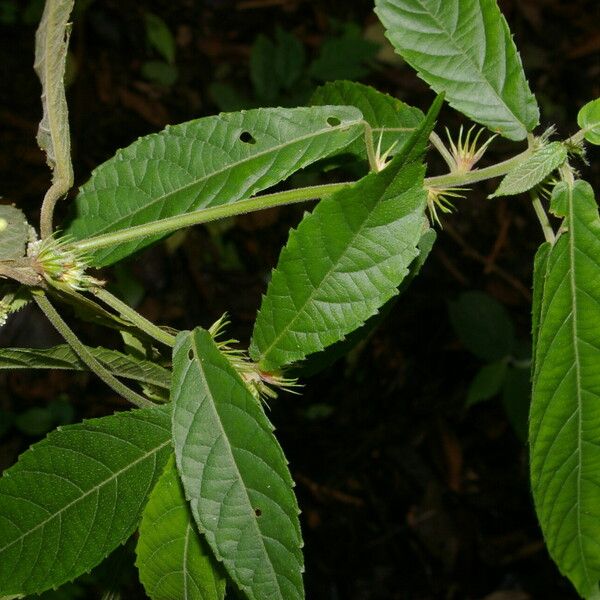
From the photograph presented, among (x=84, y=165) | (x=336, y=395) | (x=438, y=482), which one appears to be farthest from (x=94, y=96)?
(x=438, y=482)

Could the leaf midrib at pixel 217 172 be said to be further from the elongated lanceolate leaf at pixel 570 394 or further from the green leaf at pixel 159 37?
the green leaf at pixel 159 37

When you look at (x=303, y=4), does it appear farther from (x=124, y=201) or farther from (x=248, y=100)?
(x=124, y=201)

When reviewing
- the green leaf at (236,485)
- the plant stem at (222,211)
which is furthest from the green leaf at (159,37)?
the green leaf at (236,485)

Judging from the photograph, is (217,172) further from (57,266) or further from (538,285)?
(538,285)

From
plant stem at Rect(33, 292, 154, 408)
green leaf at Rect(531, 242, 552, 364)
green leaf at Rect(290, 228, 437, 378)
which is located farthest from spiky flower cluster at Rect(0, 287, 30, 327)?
green leaf at Rect(531, 242, 552, 364)

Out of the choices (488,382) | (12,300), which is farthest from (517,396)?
(12,300)
